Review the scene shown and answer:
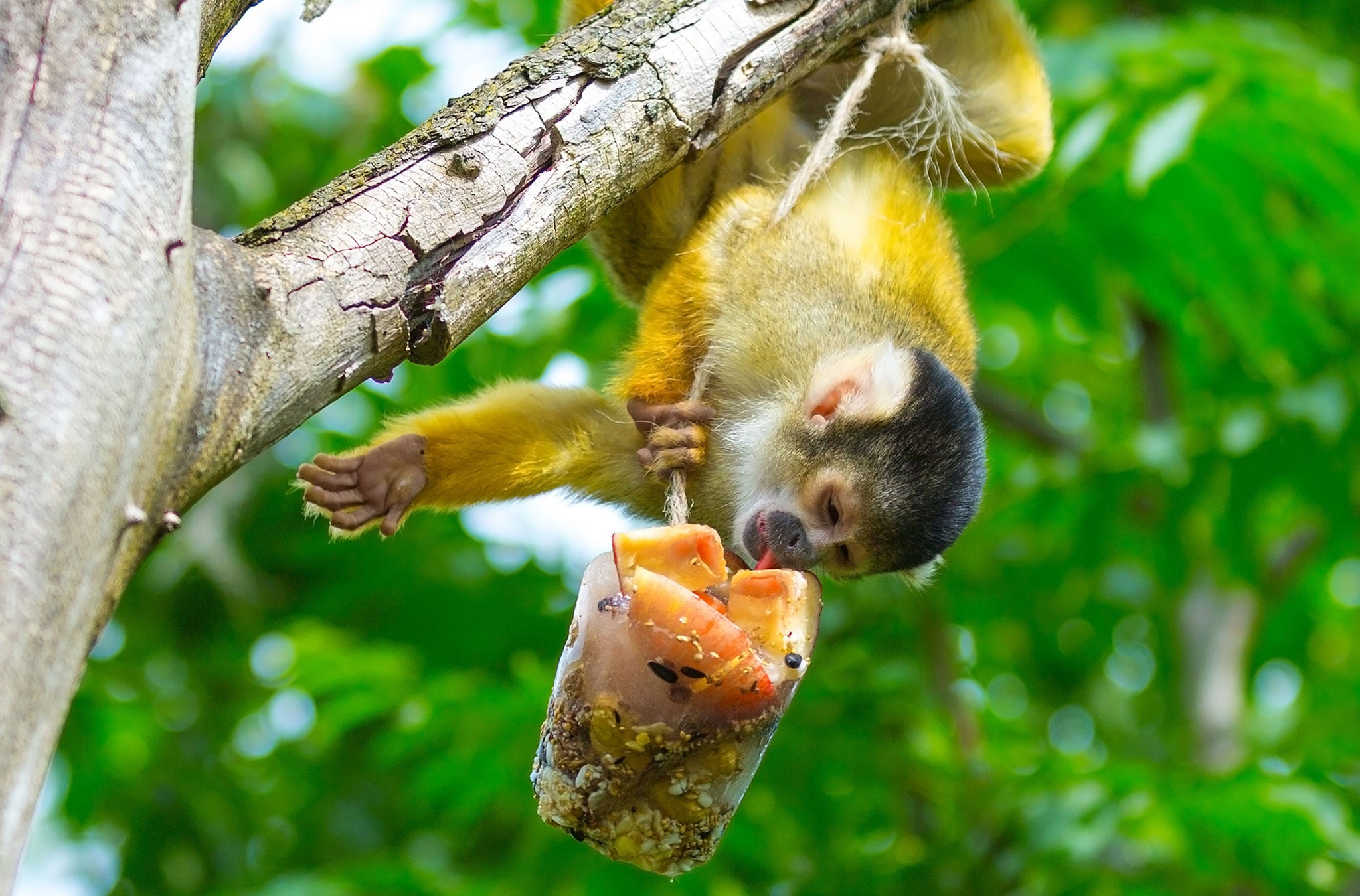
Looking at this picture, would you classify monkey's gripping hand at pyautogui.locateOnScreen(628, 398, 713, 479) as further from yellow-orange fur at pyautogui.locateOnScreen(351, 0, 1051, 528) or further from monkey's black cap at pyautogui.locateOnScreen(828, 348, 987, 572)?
monkey's black cap at pyautogui.locateOnScreen(828, 348, 987, 572)

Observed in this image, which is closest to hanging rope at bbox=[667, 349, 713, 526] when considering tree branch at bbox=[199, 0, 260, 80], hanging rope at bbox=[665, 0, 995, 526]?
hanging rope at bbox=[665, 0, 995, 526]

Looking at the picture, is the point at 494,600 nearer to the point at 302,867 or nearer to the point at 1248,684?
the point at 302,867

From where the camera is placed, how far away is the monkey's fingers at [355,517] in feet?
8.16

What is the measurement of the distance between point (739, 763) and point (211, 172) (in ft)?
12.5

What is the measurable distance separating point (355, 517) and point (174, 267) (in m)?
1.25

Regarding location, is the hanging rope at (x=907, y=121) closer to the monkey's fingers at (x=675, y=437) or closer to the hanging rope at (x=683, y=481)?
the hanging rope at (x=683, y=481)

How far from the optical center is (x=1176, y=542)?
378 centimetres

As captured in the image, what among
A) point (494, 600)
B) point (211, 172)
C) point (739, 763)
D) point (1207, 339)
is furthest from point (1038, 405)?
point (739, 763)

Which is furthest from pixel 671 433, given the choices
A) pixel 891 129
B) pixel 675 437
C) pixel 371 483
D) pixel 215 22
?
pixel 215 22

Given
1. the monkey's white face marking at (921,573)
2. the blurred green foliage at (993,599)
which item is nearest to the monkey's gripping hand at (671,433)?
the monkey's white face marking at (921,573)

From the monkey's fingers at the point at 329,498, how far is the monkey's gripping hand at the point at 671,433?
1.93ft

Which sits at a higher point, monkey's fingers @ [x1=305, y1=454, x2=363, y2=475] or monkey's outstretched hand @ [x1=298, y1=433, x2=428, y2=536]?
monkey's fingers @ [x1=305, y1=454, x2=363, y2=475]

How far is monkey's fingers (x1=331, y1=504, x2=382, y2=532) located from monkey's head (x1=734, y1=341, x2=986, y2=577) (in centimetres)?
76

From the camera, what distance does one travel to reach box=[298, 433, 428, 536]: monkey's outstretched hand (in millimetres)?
2480
